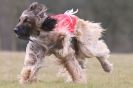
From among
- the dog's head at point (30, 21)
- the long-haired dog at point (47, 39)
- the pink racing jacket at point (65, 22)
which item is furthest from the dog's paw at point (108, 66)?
the dog's head at point (30, 21)

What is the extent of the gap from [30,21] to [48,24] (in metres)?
0.39

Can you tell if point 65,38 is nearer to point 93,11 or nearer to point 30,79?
point 30,79

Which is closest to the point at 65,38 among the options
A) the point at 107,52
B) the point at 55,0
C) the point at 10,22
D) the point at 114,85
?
the point at 114,85

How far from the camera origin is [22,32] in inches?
341

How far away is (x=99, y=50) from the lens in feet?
34.3

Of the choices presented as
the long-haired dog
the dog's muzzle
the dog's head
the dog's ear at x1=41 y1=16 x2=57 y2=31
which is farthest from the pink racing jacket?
the dog's muzzle

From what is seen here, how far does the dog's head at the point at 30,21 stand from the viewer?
867 centimetres

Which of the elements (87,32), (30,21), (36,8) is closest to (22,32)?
(30,21)

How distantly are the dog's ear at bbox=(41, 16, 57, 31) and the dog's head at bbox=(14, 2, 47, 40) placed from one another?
0.35 feet

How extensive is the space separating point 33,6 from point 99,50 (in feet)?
6.91

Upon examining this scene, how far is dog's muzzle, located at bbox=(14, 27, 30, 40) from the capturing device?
28.3 feet

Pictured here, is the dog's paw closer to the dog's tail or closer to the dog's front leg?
the dog's tail

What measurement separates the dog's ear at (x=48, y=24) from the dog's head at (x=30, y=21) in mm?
106

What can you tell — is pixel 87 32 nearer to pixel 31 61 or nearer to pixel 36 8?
pixel 31 61
